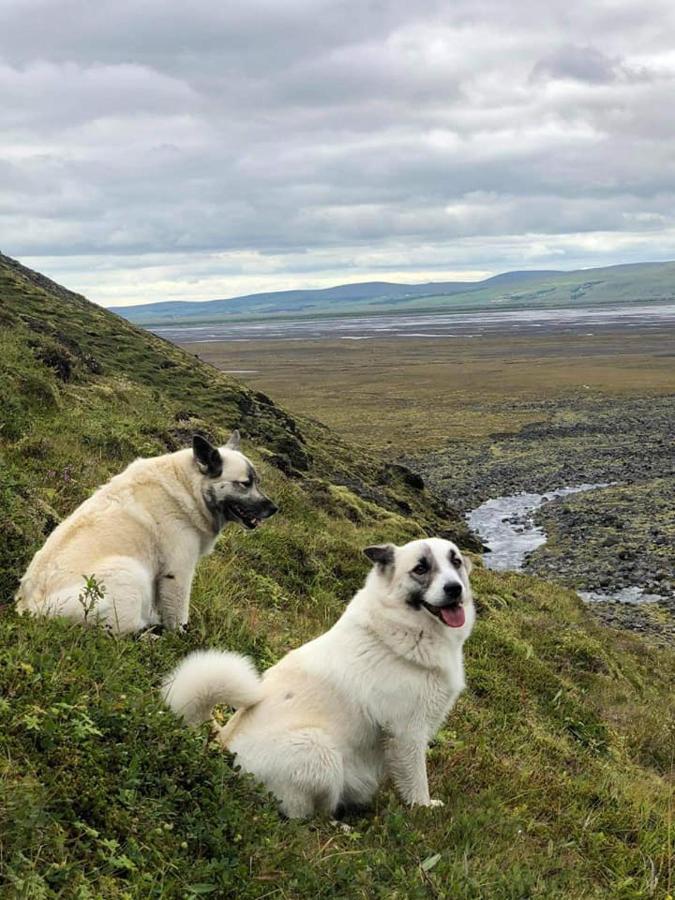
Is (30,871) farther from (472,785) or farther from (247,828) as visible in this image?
(472,785)

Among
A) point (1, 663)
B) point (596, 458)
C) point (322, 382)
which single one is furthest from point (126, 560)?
point (322, 382)

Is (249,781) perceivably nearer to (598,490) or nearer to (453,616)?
(453,616)

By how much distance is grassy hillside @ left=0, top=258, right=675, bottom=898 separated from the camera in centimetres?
410

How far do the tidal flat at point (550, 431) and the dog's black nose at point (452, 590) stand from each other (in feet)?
58.7

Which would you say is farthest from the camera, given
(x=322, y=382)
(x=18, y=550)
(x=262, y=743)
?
(x=322, y=382)

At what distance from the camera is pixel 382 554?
21.3ft

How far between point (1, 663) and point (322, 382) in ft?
337

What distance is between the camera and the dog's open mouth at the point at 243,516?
8422mm

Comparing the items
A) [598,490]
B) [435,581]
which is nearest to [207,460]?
[435,581]

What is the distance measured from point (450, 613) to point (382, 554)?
77 centimetres

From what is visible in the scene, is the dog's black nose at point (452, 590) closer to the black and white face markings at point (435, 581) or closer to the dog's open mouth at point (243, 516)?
the black and white face markings at point (435, 581)

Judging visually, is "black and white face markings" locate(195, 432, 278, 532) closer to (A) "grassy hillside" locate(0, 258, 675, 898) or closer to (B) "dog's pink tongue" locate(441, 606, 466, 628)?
(A) "grassy hillside" locate(0, 258, 675, 898)

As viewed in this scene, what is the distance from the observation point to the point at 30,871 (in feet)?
11.3

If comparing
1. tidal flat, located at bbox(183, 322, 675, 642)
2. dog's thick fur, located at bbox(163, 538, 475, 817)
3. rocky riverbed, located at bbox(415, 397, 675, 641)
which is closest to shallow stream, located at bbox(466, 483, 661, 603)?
rocky riverbed, located at bbox(415, 397, 675, 641)
